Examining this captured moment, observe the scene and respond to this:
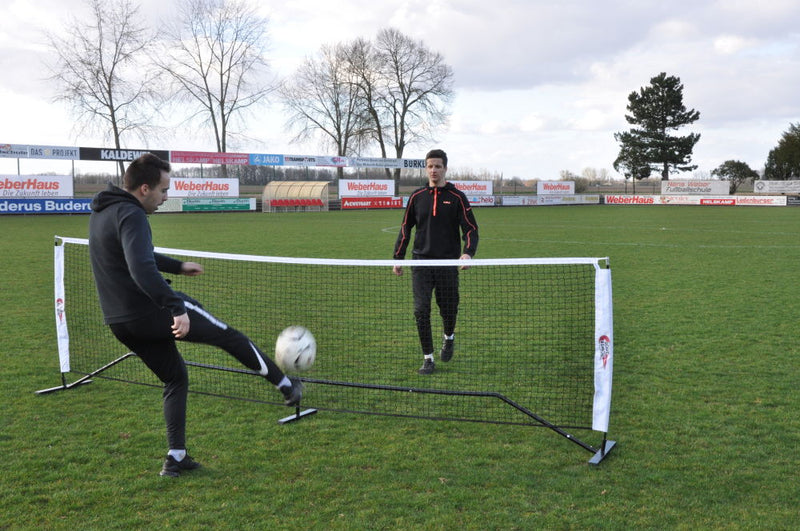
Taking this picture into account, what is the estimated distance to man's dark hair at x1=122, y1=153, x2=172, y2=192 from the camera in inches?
144

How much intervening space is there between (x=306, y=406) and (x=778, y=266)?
40.1ft

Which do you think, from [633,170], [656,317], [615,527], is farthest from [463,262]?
[633,170]

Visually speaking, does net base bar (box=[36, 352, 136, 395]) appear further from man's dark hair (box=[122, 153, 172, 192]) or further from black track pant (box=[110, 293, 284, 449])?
man's dark hair (box=[122, 153, 172, 192])

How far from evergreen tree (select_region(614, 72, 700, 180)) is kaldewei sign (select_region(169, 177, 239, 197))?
165 ft

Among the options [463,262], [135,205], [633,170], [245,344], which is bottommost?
[245,344]

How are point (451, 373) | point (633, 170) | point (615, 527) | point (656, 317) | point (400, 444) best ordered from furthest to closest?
point (633, 170), point (656, 317), point (451, 373), point (400, 444), point (615, 527)

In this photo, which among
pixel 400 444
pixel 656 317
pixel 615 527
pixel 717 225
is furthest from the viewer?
pixel 717 225

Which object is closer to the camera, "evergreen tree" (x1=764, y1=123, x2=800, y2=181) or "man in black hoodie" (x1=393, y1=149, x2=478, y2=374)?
"man in black hoodie" (x1=393, y1=149, x2=478, y2=374)

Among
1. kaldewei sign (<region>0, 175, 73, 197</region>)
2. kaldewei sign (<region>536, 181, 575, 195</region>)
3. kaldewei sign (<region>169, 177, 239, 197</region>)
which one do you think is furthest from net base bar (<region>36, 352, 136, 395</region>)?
kaldewei sign (<region>536, 181, 575, 195</region>)

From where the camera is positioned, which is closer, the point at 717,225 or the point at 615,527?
the point at 615,527

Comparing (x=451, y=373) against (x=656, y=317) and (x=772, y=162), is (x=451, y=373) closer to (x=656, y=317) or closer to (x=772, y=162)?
(x=656, y=317)

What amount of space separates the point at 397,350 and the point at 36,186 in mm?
33888

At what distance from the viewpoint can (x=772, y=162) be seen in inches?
2928

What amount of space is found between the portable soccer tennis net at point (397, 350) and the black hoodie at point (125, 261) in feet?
4.82
